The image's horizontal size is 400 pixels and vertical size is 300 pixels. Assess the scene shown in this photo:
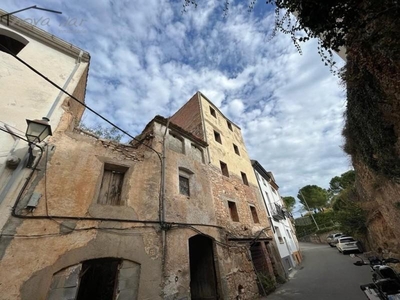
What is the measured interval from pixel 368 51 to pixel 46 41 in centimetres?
1003

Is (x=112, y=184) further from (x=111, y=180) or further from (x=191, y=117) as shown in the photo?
(x=191, y=117)

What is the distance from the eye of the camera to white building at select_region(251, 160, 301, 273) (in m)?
13.1

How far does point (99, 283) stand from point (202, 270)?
395cm

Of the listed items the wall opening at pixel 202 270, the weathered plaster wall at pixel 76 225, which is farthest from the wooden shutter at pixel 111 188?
the wall opening at pixel 202 270

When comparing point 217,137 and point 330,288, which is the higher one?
point 217,137

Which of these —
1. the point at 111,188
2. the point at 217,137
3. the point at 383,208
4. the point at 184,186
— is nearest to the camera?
the point at 111,188

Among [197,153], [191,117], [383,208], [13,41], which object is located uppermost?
[191,117]

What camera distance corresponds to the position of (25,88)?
5492 millimetres

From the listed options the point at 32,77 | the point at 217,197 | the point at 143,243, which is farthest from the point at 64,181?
the point at 217,197

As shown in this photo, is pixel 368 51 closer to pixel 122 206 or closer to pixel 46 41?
pixel 122 206

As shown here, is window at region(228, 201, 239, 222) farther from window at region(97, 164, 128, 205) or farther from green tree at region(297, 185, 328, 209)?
green tree at region(297, 185, 328, 209)

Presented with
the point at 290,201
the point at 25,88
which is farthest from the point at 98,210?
the point at 290,201

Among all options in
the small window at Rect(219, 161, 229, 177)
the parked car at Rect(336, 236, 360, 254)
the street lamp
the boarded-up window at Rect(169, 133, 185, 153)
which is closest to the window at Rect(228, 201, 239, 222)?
the small window at Rect(219, 161, 229, 177)

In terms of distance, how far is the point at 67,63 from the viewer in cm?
693
